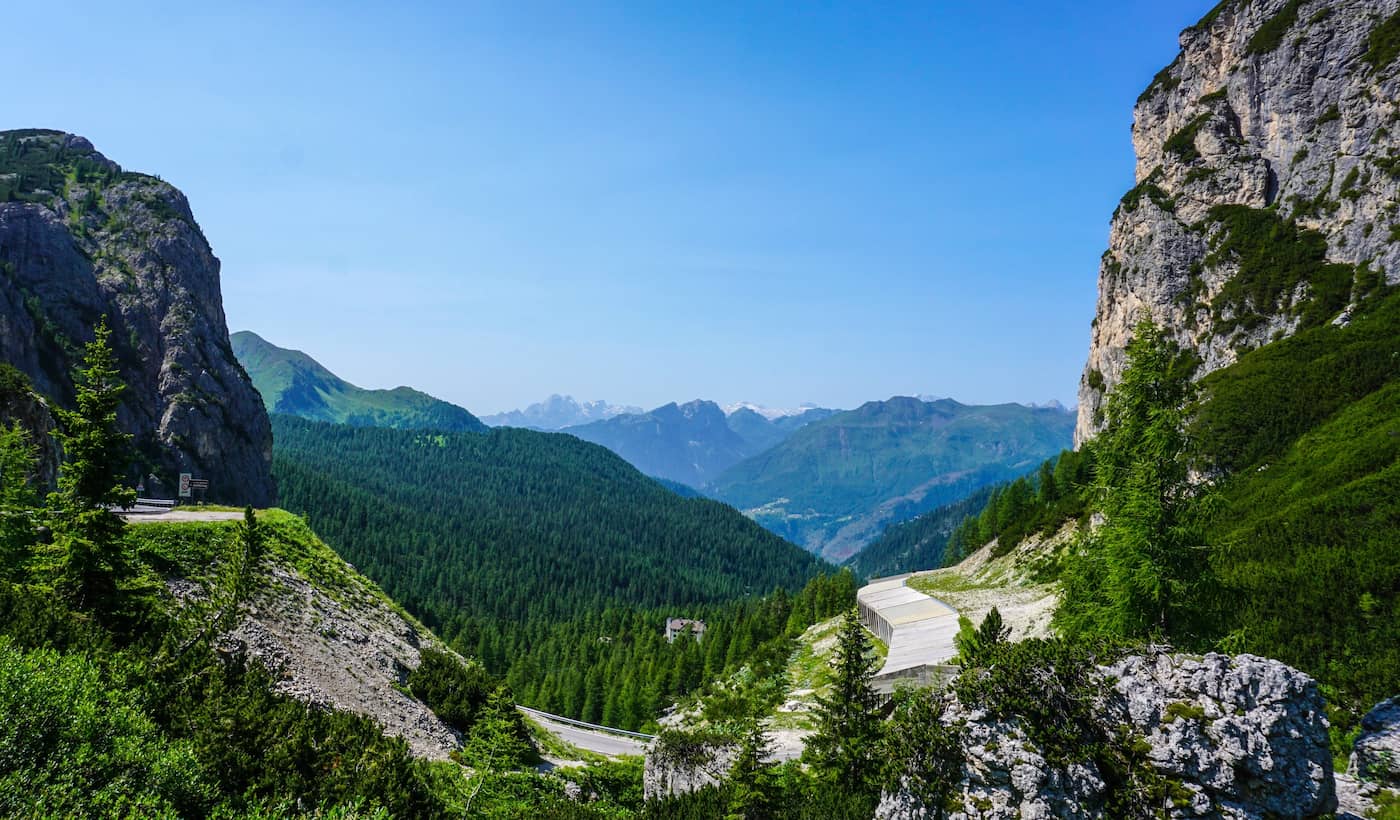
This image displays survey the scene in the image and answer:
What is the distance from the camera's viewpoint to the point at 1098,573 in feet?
79.9

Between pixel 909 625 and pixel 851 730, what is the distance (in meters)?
24.2

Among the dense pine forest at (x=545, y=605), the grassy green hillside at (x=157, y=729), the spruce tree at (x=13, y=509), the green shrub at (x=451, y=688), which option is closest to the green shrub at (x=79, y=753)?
the grassy green hillside at (x=157, y=729)

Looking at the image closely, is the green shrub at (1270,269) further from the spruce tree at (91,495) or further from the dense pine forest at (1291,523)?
the spruce tree at (91,495)

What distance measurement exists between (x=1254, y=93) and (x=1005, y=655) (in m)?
112

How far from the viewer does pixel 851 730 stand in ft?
75.3

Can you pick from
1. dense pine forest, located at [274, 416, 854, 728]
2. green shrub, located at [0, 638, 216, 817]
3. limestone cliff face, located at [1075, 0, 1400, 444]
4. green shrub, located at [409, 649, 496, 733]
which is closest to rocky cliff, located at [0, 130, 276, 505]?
dense pine forest, located at [274, 416, 854, 728]

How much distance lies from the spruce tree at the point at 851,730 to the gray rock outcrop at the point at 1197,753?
5394 mm

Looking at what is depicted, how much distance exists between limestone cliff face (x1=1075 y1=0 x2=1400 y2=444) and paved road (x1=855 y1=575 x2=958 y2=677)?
31086mm

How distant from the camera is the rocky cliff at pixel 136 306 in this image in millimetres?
96375

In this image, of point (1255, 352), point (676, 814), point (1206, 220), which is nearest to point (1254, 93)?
point (1206, 220)

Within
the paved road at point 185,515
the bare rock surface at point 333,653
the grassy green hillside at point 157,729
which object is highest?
the paved road at point 185,515

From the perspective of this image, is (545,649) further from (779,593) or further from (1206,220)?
(1206,220)

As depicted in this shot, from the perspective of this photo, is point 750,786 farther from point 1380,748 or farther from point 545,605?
point 545,605

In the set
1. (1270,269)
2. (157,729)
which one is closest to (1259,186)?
(1270,269)
